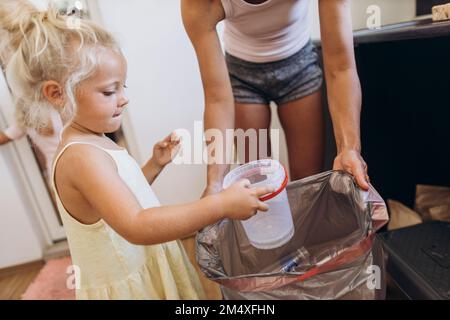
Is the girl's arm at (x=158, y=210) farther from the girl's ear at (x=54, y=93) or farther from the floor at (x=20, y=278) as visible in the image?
the floor at (x=20, y=278)

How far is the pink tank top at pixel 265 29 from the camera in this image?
2.49 feet

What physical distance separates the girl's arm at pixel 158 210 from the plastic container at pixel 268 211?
10 cm

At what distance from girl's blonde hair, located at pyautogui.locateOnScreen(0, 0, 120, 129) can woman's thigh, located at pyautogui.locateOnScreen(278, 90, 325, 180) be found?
519mm

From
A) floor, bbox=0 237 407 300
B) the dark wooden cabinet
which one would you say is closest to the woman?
the dark wooden cabinet

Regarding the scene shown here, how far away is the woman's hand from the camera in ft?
2.00

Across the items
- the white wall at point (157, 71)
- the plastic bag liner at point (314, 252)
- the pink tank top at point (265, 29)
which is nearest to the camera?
the plastic bag liner at point (314, 252)

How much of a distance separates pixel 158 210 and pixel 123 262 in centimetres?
23

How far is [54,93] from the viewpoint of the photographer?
0.61 m

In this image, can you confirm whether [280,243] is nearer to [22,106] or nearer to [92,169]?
[92,169]

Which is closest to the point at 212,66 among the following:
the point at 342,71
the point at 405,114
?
the point at 342,71

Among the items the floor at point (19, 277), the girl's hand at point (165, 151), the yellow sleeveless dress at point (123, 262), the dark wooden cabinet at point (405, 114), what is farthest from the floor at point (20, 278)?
the dark wooden cabinet at point (405, 114)

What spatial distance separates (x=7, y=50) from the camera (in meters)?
0.60
